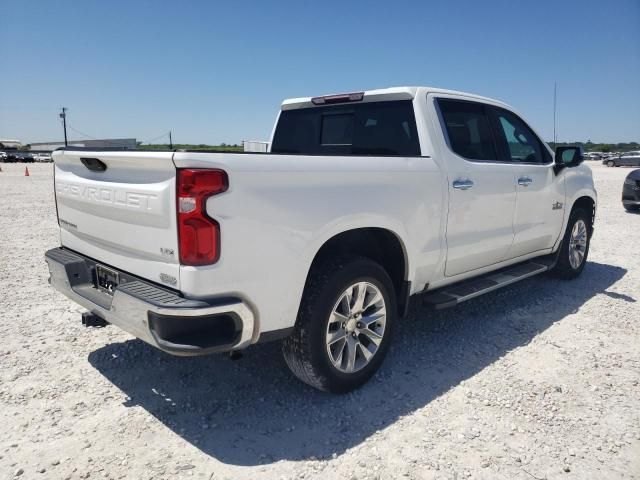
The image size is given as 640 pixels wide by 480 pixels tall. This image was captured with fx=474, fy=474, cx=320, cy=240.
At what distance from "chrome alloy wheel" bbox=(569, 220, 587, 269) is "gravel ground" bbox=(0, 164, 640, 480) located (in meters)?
1.25

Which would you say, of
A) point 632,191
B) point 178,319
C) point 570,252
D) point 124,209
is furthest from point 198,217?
point 632,191

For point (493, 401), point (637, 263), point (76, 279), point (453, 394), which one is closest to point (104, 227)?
point (76, 279)

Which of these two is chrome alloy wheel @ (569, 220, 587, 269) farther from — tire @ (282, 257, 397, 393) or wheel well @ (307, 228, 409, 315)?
tire @ (282, 257, 397, 393)

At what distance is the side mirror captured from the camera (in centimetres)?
499

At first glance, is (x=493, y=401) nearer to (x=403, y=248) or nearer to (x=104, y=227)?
(x=403, y=248)

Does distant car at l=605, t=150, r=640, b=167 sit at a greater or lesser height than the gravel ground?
greater

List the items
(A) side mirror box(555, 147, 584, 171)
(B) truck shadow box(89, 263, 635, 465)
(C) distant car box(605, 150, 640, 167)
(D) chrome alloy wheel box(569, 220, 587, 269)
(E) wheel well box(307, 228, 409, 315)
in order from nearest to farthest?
(B) truck shadow box(89, 263, 635, 465), (E) wheel well box(307, 228, 409, 315), (A) side mirror box(555, 147, 584, 171), (D) chrome alloy wheel box(569, 220, 587, 269), (C) distant car box(605, 150, 640, 167)

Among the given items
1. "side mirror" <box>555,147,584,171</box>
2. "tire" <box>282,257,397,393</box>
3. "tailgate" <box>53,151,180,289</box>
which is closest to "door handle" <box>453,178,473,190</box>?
"tire" <box>282,257,397,393</box>

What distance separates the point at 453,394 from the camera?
316cm

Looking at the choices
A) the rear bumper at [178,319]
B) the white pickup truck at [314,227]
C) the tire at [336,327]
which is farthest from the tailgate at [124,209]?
the tire at [336,327]

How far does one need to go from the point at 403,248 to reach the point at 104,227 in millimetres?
1948

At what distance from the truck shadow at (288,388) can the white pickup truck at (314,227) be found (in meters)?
0.24

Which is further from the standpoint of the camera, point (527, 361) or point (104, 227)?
point (527, 361)

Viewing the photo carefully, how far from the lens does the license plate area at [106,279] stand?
2.84m
